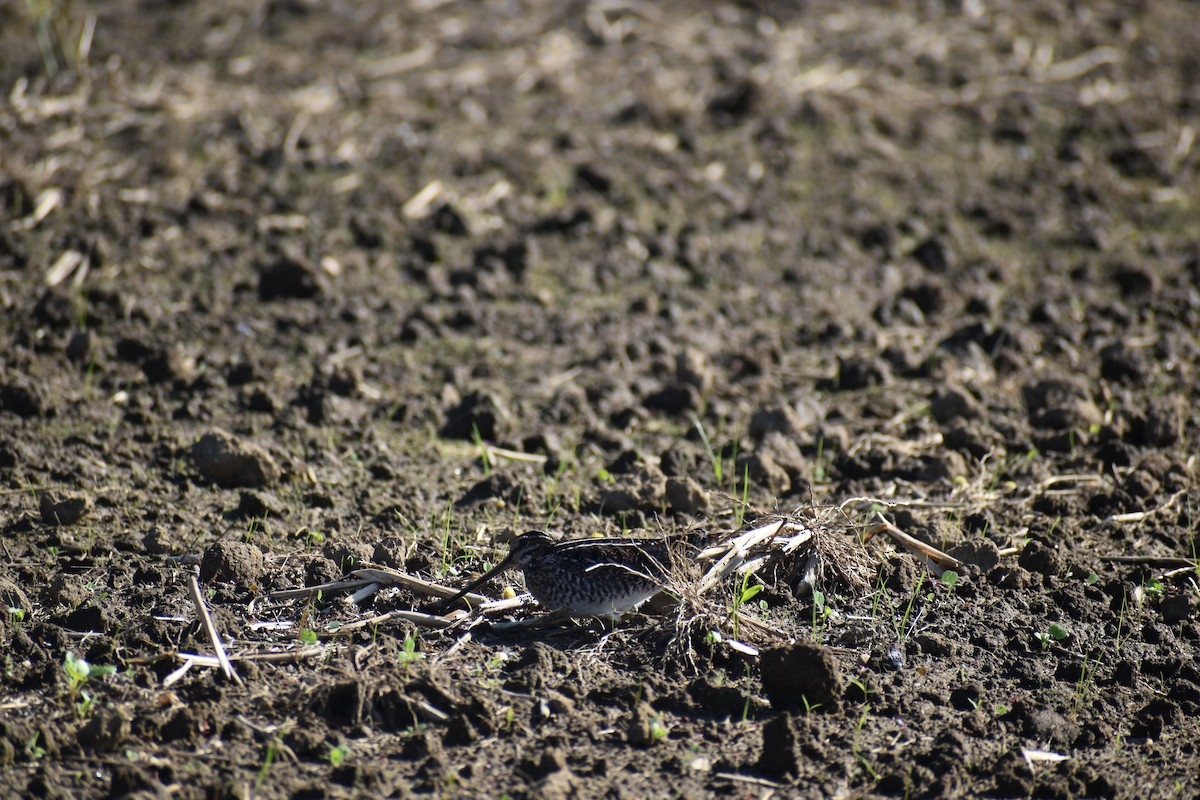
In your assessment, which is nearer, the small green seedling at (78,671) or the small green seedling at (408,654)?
the small green seedling at (78,671)

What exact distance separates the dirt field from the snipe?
14cm

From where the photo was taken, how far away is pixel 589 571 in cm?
385

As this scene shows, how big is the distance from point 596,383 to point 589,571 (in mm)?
2128

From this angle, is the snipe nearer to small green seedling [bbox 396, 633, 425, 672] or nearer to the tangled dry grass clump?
the tangled dry grass clump

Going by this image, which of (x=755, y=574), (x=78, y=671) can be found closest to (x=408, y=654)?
(x=78, y=671)

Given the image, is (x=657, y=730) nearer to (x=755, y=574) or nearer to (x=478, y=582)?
(x=478, y=582)

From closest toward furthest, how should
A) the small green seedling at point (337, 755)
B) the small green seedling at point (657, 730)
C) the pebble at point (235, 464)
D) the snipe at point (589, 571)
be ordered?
the small green seedling at point (337, 755)
the small green seedling at point (657, 730)
the snipe at point (589, 571)
the pebble at point (235, 464)

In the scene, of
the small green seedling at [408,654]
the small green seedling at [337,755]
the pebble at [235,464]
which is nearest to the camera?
the small green seedling at [337,755]

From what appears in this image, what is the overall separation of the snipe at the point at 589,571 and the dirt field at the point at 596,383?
144 millimetres

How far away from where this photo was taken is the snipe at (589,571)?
3.88 meters

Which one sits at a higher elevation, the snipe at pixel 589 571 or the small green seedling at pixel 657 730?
the snipe at pixel 589 571

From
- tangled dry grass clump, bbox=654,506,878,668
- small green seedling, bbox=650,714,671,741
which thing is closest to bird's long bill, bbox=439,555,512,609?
tangled dry grass clump, bbox=654,506,878,668

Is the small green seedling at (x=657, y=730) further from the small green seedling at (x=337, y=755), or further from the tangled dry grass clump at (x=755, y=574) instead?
the small green seedling at (x=337, y=755)

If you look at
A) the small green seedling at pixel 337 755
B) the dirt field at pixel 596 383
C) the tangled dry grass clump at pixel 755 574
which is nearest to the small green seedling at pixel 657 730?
the dirt field at pixel 596 383
